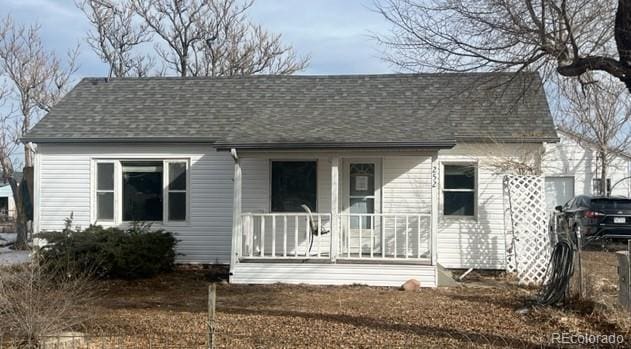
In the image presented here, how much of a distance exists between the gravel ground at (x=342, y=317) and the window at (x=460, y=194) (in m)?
2.67

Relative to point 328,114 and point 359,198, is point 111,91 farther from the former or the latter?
point 359,198

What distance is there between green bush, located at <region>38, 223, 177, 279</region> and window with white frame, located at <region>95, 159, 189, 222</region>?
140 centimetres

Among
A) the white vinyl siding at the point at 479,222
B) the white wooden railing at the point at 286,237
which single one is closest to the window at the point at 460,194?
the white vinyl siding at the point at 479,222

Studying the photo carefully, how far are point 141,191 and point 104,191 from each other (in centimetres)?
85

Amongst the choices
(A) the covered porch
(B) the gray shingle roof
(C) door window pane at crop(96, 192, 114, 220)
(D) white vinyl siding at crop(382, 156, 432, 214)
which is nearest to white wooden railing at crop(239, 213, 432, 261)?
(A) the covered porch

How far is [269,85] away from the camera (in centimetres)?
1616

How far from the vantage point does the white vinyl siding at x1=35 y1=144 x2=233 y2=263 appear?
14328mm

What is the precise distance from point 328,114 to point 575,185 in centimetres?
1851

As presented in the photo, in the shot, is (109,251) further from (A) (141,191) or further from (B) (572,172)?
(B) (572,172)

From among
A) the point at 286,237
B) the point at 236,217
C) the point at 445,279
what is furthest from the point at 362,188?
the point at 236,217

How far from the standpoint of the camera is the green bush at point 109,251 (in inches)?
477

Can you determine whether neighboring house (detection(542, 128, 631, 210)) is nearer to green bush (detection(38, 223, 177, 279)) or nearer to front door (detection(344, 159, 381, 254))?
front door (detection(344, 159, 381, 254))

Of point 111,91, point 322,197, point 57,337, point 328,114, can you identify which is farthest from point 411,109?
point 57,337

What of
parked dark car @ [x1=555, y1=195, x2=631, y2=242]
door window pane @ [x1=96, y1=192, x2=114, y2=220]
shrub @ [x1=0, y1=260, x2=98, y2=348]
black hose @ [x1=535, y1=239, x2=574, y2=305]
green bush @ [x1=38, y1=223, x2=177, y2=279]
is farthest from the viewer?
parked dark car @ [x1=555, y1=195, x2=631, y2=242]
